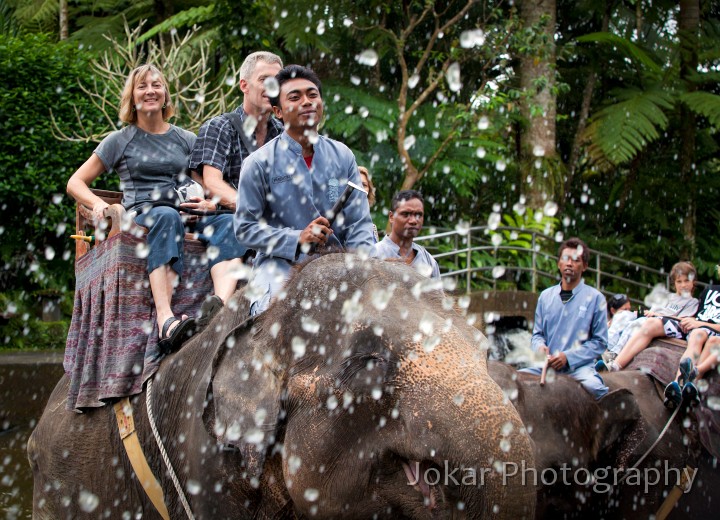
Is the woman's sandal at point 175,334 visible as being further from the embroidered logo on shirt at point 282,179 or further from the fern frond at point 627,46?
the fern frond at point 627,46

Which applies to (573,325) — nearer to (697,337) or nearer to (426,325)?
(697,337)

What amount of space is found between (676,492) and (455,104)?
881 centimetres

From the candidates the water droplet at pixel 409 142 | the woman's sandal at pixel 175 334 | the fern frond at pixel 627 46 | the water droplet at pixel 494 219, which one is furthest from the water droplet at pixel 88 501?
the fern frond at pixel 627 46

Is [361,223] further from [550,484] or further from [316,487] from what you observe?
[550,484]

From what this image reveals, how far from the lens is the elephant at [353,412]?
7.57 feet

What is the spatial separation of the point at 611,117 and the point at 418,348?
12.7m

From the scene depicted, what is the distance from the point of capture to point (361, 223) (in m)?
3.33

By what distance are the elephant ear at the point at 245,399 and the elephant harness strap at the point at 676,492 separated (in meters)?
3.89

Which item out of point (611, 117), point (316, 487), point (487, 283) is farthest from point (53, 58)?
point (316, 487)

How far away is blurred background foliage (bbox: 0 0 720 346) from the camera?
488 inches

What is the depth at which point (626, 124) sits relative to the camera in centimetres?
1412

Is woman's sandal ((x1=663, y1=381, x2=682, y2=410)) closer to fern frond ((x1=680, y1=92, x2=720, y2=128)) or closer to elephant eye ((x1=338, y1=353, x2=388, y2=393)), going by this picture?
elephant eye ((x1=338, y1=353, x2=388, y2=393))

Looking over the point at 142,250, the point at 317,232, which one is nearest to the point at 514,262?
the point at 142,250

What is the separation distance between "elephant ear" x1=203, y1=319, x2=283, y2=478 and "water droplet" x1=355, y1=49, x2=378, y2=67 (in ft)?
34.4
